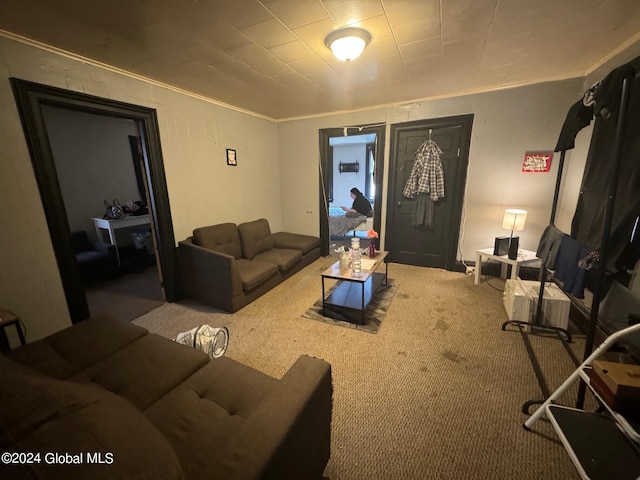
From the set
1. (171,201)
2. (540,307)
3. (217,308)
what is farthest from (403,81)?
(217,308)

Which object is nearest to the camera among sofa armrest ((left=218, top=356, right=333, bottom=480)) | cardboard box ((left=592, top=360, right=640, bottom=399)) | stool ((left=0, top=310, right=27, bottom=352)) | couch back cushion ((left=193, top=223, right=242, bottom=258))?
sofa armrest ((left=218, top=356, right=333, bottom=480))

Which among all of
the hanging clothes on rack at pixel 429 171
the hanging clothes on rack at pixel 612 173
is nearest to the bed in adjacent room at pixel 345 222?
the hanging clothes on rack at pixel 429 171

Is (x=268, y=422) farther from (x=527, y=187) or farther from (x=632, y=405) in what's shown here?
(x=527, y=187)

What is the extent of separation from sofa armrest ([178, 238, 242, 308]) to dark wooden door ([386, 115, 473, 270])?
2629 mm

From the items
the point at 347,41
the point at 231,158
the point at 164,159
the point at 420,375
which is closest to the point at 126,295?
the point at 164,159

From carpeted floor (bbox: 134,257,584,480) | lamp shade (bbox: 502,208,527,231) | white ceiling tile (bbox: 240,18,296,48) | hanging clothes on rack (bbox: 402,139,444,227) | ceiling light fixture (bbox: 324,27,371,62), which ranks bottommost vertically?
carpeted floor (bbox: 134,257,584,480)

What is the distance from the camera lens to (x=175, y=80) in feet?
8.91

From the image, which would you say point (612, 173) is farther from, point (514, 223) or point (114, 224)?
point (114, 224)

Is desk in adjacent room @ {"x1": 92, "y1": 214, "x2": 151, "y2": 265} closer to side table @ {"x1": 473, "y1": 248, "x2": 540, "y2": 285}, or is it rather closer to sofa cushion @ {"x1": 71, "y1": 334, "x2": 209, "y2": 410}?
sofa cushion @ {"x1": 71, "y1": 334, "x2": 209, "y2": 410}

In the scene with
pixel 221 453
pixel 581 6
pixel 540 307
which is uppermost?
pixel 581 6

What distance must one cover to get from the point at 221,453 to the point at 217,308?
7.45ft

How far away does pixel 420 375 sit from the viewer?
1.88 meters

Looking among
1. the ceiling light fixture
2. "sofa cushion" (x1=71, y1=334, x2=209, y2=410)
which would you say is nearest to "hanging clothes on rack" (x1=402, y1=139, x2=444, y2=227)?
the ceiling light fixture

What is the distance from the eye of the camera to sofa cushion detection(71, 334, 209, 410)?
124 cm
